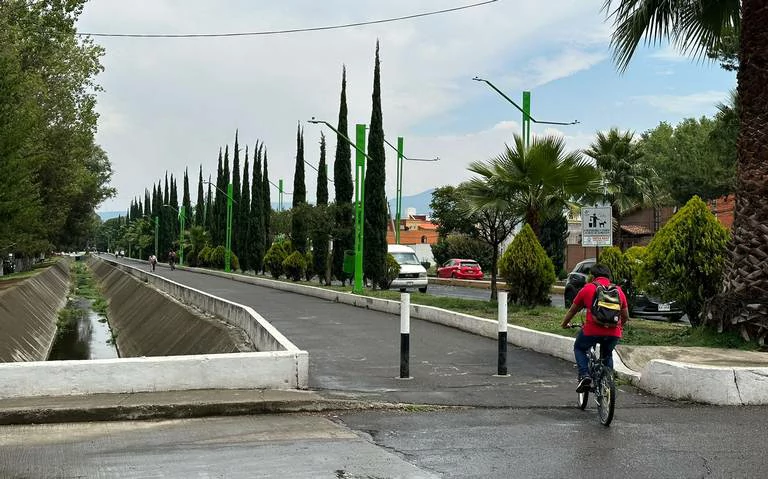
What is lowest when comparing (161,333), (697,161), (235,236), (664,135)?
(161,333)

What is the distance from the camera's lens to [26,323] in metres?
28.5

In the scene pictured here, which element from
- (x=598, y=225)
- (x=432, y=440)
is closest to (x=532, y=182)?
(x=598, y=225)

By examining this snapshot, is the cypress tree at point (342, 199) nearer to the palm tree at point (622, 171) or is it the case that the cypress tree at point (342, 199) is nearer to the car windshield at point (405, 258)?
the car windshield at point (405, 258)

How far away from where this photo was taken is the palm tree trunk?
36.8ft

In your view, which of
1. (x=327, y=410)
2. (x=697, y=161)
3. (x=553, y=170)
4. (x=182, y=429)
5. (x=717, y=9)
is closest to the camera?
(x=182, y=429)

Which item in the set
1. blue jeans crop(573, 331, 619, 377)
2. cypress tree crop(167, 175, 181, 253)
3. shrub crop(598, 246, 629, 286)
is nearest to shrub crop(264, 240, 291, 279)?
shrub crop(598, 246, 629, 286)

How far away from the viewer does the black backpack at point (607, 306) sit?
315 inches

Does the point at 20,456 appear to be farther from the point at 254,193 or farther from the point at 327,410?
the point at 254,193

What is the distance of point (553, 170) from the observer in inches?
759

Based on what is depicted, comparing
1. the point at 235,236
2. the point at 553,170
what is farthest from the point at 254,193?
the point at 553,170

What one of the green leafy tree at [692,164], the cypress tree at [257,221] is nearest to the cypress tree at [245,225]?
the cypress tree at [257,221]

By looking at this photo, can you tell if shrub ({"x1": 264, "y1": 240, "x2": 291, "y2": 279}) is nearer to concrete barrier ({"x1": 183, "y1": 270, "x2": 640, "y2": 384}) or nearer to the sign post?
concrete barrier ({"x1": 183, "y1": 270, "x2": 640, "y2": 384})

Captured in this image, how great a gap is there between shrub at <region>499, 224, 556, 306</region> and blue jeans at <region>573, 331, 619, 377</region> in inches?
394

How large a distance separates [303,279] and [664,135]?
36293 mm
